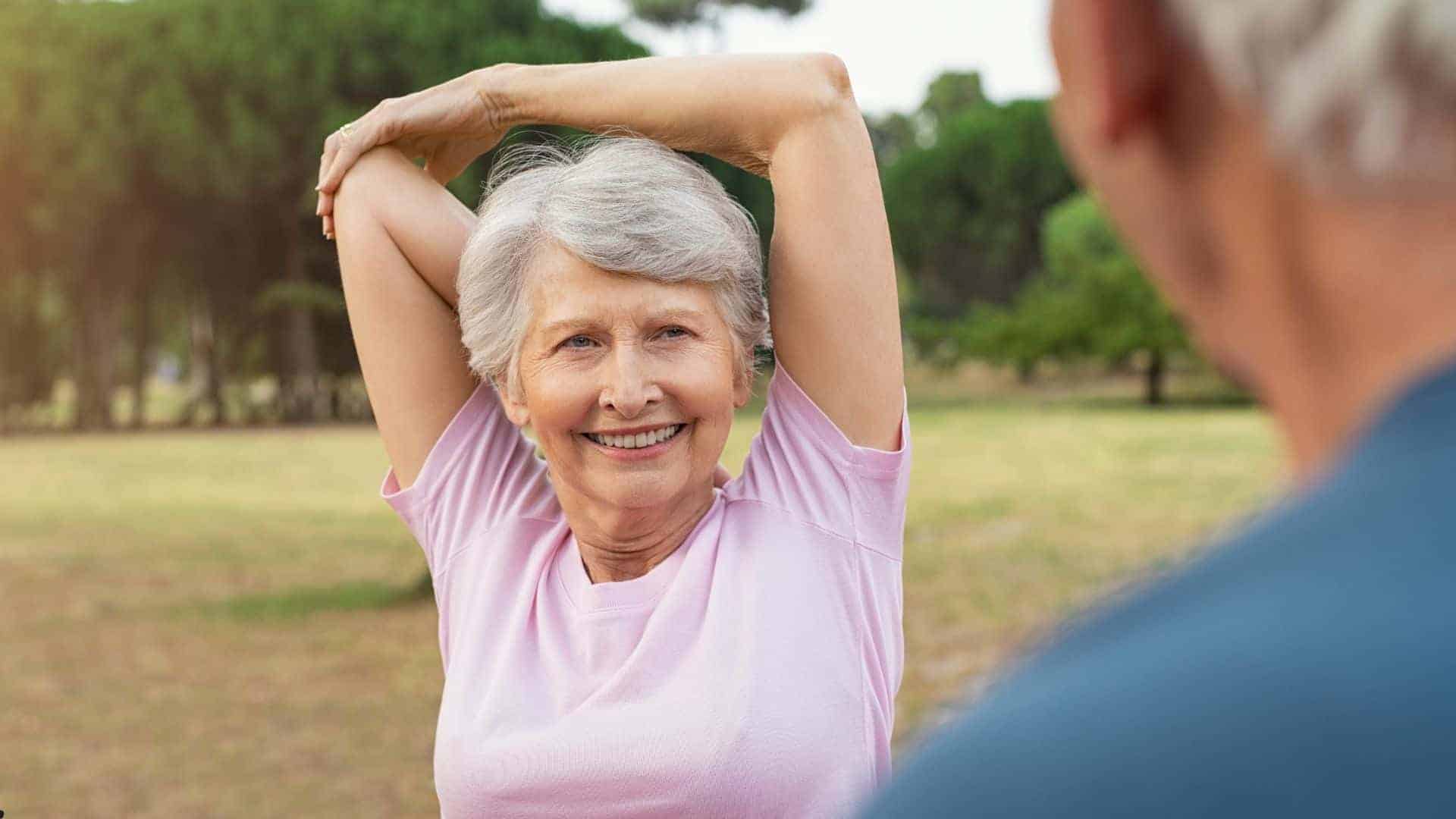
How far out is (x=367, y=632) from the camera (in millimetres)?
10258

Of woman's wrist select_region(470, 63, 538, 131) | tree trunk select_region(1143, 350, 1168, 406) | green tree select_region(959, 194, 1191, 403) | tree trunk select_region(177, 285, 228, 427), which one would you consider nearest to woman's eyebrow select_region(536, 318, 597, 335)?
woman's wrist select_region(470, 63, 538, 131)

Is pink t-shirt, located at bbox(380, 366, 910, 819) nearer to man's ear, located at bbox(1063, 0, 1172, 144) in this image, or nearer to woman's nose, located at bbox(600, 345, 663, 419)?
woman's nose, located at bbox(600, 345, 663, 419)

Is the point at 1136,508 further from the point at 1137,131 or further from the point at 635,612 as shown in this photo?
the point at 1137,131

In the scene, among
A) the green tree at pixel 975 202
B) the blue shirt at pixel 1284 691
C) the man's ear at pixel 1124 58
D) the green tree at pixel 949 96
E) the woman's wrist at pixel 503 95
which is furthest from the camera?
the green tree at pixel 949 96

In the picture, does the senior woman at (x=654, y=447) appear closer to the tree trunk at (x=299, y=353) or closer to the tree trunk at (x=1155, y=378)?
the tree trunk at (x=299, y=353)

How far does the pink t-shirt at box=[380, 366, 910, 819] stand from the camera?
2014 mm

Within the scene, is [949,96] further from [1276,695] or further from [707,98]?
[1276,695]

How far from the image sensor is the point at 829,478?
86.0 inches

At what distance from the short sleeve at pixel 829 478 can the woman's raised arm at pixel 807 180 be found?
0.03 metres

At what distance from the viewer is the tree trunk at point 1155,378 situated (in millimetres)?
32250

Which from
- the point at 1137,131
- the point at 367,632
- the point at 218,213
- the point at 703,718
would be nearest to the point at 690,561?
the point at 703,718

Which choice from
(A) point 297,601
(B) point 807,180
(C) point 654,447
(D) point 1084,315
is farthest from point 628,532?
(D) point 1084,315

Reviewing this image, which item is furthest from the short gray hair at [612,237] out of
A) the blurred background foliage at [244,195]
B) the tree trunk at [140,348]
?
the tree trunk at [140,348]

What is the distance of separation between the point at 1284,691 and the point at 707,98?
1830 mm
